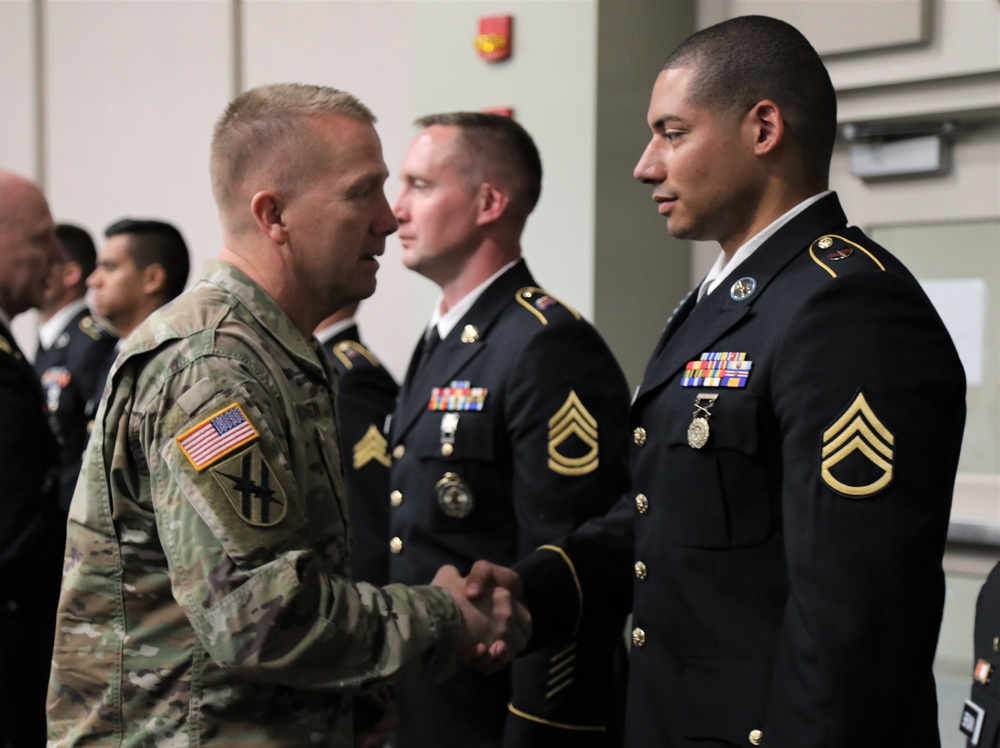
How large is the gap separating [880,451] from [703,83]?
0.60m

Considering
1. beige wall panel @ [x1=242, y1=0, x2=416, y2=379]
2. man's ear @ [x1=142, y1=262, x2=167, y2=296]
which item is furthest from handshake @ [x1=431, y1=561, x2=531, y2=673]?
man's ear @ [x1=142, y1=262, x2=167, y2=296]

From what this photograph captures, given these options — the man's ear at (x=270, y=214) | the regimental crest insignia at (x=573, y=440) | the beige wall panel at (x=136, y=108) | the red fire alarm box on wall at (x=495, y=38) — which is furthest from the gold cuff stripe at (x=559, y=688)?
the beige wall panel at (x=136, y=108)

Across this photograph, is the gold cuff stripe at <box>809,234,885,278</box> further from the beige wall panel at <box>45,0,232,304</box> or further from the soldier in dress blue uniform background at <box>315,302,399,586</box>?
the beige wall panel at <box>45,0,232,304</box>

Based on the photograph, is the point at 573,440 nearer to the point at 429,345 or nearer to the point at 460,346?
the point at 460,346

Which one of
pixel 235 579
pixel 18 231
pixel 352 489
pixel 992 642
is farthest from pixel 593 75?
pixel 235 579

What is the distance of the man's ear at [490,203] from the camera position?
8.48 ft

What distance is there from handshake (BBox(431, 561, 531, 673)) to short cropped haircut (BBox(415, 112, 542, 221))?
98 centimetres

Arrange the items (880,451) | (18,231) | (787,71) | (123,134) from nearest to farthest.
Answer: (880,451)
(787,71)
(18,231)
(123,134)

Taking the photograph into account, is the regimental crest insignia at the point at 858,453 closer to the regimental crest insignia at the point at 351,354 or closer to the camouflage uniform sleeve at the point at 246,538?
the camouflage uniform sleeve at the point at 246,538

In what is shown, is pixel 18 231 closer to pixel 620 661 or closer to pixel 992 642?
pixel 620 661

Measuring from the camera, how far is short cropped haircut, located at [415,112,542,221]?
2635mm

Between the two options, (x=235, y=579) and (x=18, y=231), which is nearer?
(x=235, y=579)

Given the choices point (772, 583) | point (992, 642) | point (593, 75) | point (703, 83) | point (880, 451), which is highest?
point (593, 75)

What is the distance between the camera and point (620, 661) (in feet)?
7.98
